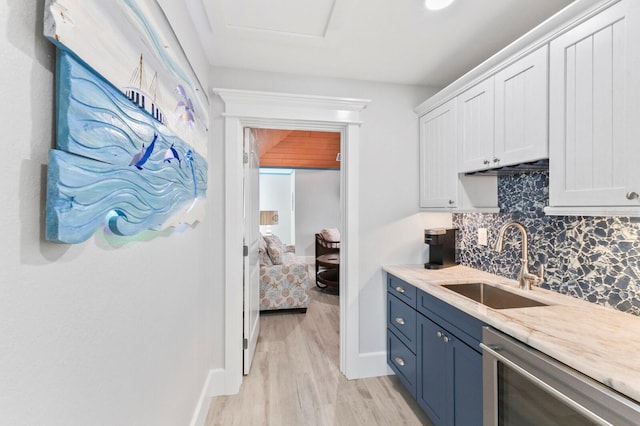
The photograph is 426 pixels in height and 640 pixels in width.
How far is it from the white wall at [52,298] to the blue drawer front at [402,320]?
1.53 meters

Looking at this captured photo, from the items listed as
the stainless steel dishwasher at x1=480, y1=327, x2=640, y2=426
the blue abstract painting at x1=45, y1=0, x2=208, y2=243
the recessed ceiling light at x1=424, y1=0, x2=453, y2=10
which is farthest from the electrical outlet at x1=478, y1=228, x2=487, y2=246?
the blue abstract painting at x1=45, y1=0, x2=208, y2=243

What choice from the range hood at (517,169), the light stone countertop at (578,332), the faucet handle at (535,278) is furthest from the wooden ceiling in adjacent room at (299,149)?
the light stone countertop at (578,332)

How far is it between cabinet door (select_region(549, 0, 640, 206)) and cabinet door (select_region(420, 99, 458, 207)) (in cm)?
72

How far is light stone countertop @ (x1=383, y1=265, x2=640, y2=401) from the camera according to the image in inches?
35.1

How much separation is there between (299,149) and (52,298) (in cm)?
515

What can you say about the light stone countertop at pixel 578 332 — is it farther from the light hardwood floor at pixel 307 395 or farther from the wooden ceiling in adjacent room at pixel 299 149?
the wooden ceiling in adjacent room at pixel 299 149

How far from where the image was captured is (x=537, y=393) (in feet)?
3.61

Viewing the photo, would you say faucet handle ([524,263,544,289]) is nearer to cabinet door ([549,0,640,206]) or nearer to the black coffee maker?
cabinet door ([549,0,640,206])

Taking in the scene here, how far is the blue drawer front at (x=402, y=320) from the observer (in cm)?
204

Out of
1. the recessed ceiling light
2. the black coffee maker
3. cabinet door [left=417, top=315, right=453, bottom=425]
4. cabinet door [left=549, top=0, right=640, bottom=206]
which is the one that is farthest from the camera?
the black coffee maker

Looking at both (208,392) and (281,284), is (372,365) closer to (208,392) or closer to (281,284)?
(208,392)

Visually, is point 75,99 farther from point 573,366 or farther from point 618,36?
point 618,36

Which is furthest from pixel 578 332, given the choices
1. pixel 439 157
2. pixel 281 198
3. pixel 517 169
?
pixel 281 198

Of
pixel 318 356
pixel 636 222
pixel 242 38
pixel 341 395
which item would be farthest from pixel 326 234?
pixel 636 222
